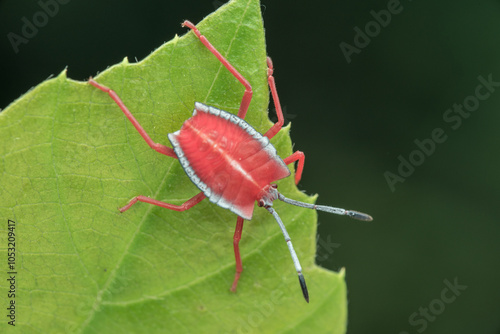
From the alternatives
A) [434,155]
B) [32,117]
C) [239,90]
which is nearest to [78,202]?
[32,117]

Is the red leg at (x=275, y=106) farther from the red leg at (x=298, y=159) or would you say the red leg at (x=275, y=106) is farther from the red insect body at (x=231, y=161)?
the red leg at (x=298, y=159)

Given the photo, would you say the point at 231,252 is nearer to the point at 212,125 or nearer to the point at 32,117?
the point at 212,125

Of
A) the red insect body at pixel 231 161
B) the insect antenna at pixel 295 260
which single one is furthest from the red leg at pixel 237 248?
the insect antenna at pixel 295 260

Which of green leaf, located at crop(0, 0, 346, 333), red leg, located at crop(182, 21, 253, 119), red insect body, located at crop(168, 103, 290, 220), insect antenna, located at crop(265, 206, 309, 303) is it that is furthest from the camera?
red insect body, located at crop(168, 103, 290, 220)

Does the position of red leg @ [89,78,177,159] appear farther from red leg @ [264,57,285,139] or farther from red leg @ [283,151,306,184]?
red leg @ [283,151,306,184]

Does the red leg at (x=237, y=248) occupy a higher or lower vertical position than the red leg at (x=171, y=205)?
lower

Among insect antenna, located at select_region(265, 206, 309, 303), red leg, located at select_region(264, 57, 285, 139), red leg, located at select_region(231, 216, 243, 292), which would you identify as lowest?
red leg, located at select_region(231, 216, 243, 292)

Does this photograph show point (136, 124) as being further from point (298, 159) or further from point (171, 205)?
point (298, 159)

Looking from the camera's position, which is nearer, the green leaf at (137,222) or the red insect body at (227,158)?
the green leaf at (137,222)

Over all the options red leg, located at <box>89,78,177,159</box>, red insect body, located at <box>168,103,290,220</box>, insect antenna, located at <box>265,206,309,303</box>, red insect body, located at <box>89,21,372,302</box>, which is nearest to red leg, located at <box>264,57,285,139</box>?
red insect body, located at <box>89,21,372,302</box>
